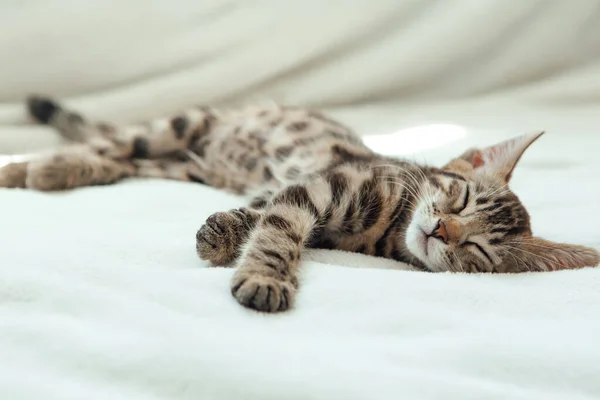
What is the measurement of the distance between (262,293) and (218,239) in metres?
0.26

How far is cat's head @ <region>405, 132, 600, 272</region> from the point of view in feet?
3.99

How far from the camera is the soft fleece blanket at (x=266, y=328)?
2.44 ft

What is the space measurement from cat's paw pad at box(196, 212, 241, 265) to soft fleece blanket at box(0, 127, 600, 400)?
0.11 ft

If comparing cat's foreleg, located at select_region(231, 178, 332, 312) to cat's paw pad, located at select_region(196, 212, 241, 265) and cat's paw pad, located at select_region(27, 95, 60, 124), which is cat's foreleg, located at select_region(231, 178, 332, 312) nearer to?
cat's paw pad, located at select_region(196, 212, 241, 265)

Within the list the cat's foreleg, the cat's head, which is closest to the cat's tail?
the cat's foreleg

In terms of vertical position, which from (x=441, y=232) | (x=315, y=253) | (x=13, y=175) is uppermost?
(x=441, y=232)

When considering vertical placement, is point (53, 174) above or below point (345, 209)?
below

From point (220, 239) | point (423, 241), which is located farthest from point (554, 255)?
point (220, 239)

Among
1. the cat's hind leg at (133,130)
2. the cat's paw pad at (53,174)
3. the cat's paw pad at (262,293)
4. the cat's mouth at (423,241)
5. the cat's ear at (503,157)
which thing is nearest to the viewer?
the cat's paw pad at (262,293)

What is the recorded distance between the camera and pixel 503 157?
4.71 ft

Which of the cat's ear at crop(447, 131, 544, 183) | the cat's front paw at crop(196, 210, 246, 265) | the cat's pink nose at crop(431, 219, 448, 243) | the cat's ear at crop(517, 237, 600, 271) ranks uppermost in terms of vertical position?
the cat's ear at crop(447, 131, 544, 183)

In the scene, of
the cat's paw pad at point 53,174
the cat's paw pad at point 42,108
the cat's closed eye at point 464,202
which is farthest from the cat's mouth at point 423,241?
the cat's paw pad at point 42,108

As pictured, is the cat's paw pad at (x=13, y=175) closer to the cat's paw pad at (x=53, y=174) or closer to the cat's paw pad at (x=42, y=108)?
the cat's paw pad at (x=53, y=174)

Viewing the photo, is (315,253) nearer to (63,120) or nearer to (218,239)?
(218,239)
